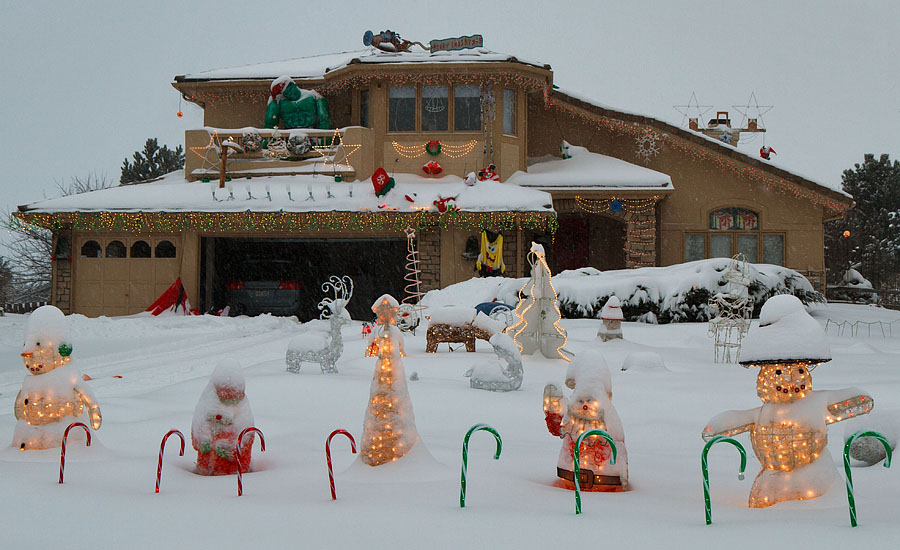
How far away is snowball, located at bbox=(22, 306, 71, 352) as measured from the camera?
5.41m

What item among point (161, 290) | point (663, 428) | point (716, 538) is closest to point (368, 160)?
point (161, 290)

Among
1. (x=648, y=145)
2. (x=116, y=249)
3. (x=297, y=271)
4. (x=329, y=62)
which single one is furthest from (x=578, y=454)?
(x=297, y=271)

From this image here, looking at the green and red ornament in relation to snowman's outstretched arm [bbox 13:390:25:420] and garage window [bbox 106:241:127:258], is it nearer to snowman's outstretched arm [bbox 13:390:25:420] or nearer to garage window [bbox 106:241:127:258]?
garage window [bbox 106:241:127:258]

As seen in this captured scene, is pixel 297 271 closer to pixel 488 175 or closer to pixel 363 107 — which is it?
pixel 363 107

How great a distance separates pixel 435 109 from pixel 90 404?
1824 cm

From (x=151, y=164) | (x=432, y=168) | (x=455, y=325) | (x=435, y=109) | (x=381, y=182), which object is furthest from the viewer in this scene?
(x=151, y=164)

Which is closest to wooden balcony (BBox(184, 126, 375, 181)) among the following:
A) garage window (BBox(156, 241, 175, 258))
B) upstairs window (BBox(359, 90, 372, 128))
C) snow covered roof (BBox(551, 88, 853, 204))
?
upstairs window (BBox(359, 90, 372, 128))

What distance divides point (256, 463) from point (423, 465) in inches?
51.9

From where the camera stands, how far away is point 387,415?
486 cm

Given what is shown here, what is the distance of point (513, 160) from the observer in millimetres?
22531

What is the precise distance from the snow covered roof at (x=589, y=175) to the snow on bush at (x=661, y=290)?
4724mm

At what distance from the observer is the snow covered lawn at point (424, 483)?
3520 millimetres

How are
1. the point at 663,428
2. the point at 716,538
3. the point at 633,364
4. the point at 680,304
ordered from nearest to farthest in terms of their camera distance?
the point at 716,538
the point at 663,428
the point at 633,364
the point at 680,304

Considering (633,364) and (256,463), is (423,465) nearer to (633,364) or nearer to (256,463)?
(256,463)
